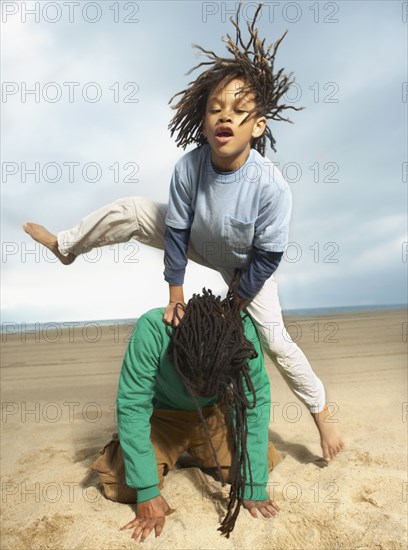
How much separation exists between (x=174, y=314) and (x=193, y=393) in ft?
1.04

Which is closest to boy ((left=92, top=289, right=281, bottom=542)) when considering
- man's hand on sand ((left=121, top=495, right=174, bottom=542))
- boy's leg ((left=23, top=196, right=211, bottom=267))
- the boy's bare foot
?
man's hand on sand ((left=121, top=495, right=174, bottom=542))

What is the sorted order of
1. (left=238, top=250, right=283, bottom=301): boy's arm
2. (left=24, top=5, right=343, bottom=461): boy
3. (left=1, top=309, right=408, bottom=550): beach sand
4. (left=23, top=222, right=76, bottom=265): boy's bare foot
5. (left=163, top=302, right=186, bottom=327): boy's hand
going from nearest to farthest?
(left=1, top=309, right=408, bottom=550): beach sand
(left=163, top=302, right=186, bottom=327): boy's hand
(left=24, top=5, right=343, bottom=461): boy
(left=238, top=250, right=283, bottom=301): boy's arm
(left=23, top=222, right=76, bottom=265): boy's bare foot

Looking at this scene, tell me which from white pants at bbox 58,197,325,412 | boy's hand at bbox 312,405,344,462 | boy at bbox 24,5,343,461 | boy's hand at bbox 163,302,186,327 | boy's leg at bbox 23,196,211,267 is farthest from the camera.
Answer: boy's hand at bbox 312,405,344,462

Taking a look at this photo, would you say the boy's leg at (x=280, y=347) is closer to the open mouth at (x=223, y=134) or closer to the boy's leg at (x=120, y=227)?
the boy's leg at (x=120, y=227)

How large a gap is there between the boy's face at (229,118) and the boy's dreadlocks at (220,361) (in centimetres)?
62

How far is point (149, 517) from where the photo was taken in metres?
2.03

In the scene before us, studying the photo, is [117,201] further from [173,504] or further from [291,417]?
[291,417]

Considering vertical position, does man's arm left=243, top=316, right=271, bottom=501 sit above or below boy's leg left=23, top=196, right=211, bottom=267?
below

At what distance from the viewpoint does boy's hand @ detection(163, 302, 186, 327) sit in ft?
6.83

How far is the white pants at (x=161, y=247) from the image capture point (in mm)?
2475

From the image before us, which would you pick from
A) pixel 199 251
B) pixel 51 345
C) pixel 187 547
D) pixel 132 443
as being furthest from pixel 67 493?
pixel 51 345

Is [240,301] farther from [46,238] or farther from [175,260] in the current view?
[46,238]

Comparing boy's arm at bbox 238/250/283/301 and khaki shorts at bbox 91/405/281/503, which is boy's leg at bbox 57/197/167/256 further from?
khaki shorts at bbox 91/405/281/503

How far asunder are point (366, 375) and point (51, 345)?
6.96 meters
